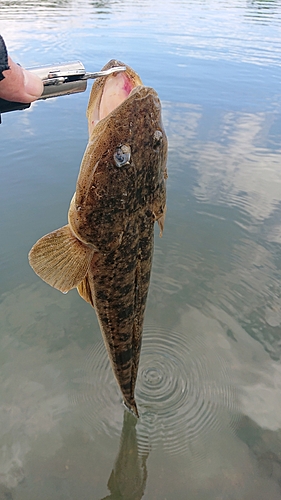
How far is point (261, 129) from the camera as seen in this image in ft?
28.0

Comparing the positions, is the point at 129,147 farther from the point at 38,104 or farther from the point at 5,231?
the point at 38,104

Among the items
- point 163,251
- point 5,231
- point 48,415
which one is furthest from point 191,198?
point 48,415

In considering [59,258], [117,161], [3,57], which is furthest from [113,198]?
[3,57]

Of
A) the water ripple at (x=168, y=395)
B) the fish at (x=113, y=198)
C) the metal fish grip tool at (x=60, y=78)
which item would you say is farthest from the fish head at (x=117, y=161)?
the water ripple at (x=168, y=395)

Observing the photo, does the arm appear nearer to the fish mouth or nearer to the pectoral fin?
the fish mouth

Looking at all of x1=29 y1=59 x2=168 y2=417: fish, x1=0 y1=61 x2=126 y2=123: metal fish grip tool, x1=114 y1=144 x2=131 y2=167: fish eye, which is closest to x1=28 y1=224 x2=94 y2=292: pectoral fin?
x1=29 y1=59 x2=168 y2=417: fish

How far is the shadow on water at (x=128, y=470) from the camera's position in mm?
3170

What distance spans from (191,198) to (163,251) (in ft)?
4.71

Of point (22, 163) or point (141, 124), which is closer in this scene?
point (141, 124)

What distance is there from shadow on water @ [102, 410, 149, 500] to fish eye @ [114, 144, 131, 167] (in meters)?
2.62

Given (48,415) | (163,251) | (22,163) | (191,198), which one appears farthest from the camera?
(22,163)

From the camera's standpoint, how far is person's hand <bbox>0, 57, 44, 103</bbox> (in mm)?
1864

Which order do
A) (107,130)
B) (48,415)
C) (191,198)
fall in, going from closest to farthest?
1. (107,130)
2. (48,415)
3. (191,198)

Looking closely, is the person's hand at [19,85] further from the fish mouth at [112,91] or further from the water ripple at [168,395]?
the water ripple at [168,395]
